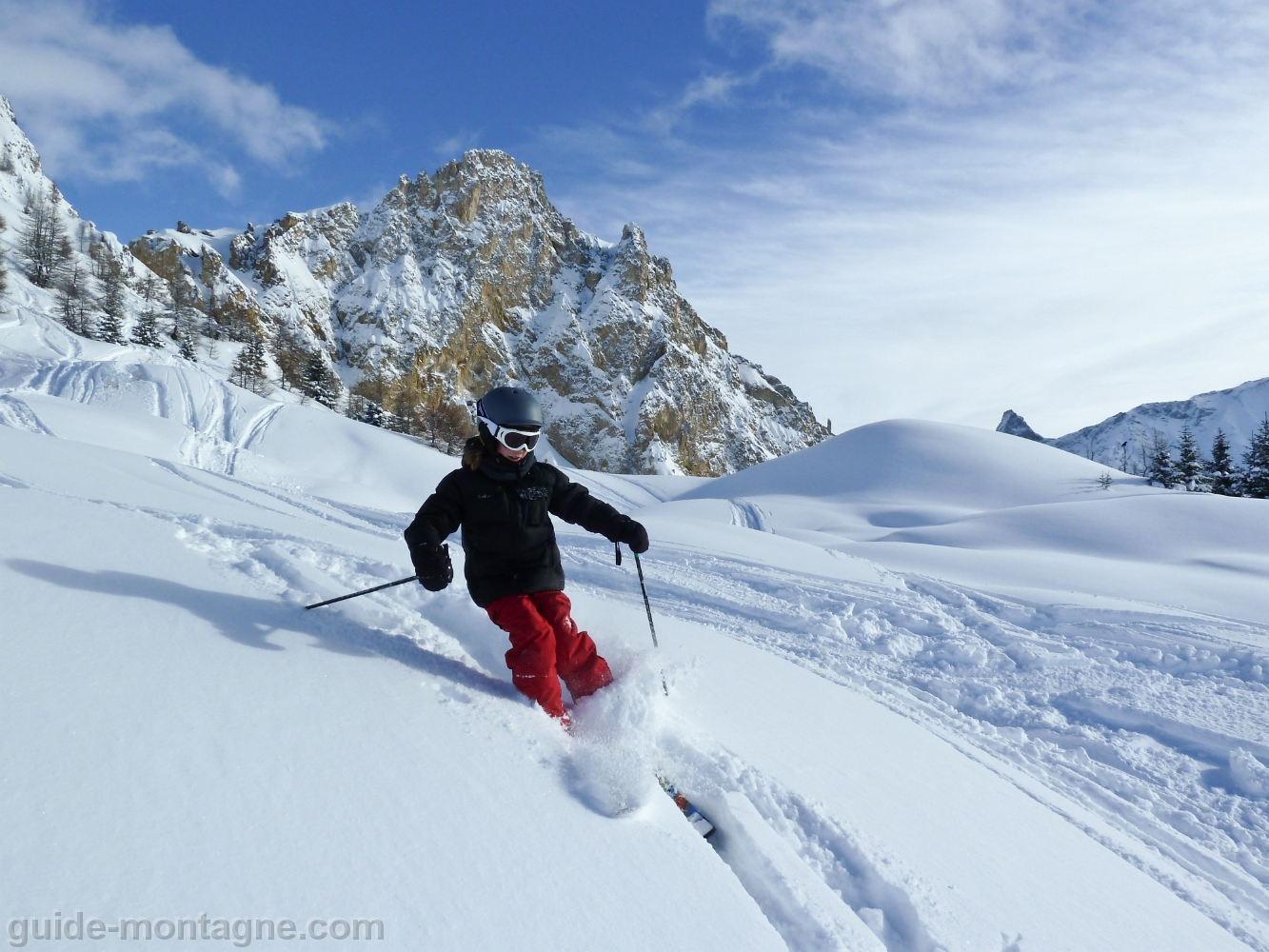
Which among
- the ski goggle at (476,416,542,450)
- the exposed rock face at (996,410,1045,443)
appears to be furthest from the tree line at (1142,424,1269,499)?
the exposed rock face at (996,410,1045,443)

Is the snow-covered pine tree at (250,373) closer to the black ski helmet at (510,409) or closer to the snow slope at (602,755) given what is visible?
the snow slope at (602,755)

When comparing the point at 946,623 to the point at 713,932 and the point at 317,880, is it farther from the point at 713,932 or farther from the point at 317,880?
the point at 317,880

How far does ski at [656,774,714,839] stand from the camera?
7.67ft

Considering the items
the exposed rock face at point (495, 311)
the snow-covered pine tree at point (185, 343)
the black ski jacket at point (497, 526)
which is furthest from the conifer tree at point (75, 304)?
the black ski jacket at point (497, 526)

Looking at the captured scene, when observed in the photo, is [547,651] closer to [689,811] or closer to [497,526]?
[497,526]

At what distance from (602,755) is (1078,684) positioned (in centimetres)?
429

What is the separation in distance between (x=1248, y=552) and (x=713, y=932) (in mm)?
13302

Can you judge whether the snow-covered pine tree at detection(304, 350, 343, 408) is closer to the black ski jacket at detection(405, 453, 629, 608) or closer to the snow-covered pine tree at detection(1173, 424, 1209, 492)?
the snow-covered pine tree at detection(1173, 424, 1209, 492)

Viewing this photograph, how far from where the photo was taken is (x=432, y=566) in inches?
118

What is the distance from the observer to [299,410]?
20828 millimetres

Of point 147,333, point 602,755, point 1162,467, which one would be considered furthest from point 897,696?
point 147,333

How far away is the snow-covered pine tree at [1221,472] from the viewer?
30391mm

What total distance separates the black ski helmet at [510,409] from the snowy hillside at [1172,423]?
187 metres

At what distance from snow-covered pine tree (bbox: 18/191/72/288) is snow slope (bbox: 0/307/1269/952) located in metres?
65.4
